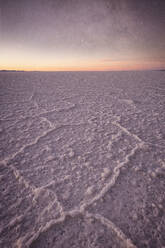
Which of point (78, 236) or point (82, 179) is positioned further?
point (82, 179)

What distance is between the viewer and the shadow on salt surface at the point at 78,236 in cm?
31

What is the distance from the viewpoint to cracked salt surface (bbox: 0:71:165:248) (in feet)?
1.08

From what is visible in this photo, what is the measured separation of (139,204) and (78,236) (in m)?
0.17

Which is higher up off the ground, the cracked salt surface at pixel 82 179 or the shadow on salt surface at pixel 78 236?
the cracked salt surface at pixel 82 179

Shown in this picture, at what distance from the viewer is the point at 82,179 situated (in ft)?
1.48

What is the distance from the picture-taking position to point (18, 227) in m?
0.34

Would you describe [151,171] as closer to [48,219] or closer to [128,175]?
[128,175]

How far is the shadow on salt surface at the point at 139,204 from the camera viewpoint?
1.08 ft

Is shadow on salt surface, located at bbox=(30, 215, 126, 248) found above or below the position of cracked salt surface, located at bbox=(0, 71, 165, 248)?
below

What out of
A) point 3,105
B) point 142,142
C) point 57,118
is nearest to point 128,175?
point 142,142

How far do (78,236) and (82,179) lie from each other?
150 millimetres

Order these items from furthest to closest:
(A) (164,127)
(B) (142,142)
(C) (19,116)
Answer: (C) (19,116), (A) (164,127), (B) (142,142)

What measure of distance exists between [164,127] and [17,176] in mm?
677

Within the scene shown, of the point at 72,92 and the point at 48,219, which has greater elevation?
the point at 72,92
